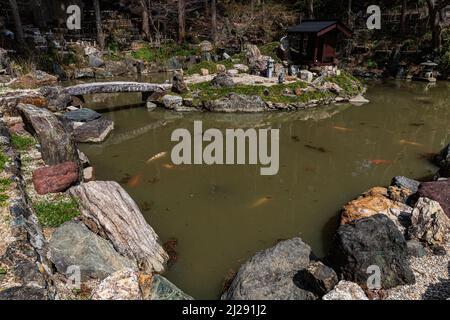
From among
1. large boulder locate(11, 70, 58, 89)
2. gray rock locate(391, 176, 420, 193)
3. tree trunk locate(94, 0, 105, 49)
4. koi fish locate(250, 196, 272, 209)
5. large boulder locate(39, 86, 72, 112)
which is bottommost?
koi fish locate(250, 196, 272, 209)

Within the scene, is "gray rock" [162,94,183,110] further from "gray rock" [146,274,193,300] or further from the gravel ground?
the gravel ground

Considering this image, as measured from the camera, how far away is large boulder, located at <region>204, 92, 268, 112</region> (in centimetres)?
1970

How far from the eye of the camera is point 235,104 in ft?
64.9

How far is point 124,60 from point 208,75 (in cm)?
1074

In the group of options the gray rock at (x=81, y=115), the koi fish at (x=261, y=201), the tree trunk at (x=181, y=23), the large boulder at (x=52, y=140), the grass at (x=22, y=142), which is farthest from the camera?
the tree trunk at (x=181, y=23)

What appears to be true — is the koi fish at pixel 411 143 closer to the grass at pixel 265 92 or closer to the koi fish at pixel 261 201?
the grass at pixel 265 92

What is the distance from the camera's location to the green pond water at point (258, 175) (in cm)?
849

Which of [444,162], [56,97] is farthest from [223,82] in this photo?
[444,162]

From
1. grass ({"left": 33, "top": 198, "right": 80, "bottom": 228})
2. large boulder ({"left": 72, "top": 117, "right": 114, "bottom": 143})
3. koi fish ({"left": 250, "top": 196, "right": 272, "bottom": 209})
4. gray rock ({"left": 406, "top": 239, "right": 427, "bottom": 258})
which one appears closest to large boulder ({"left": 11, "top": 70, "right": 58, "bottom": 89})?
large boulder ({"left": 72, "top": 117, "right": 114, "bottom": 143})

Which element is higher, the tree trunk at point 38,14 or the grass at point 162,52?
the tree trunk at point 38,14

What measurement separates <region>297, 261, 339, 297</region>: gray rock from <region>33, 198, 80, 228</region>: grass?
5.40 m

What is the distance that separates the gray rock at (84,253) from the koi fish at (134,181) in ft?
12.3

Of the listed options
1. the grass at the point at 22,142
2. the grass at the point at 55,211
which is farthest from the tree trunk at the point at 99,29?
the grass at the point at 55,211

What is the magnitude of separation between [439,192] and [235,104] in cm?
1239
